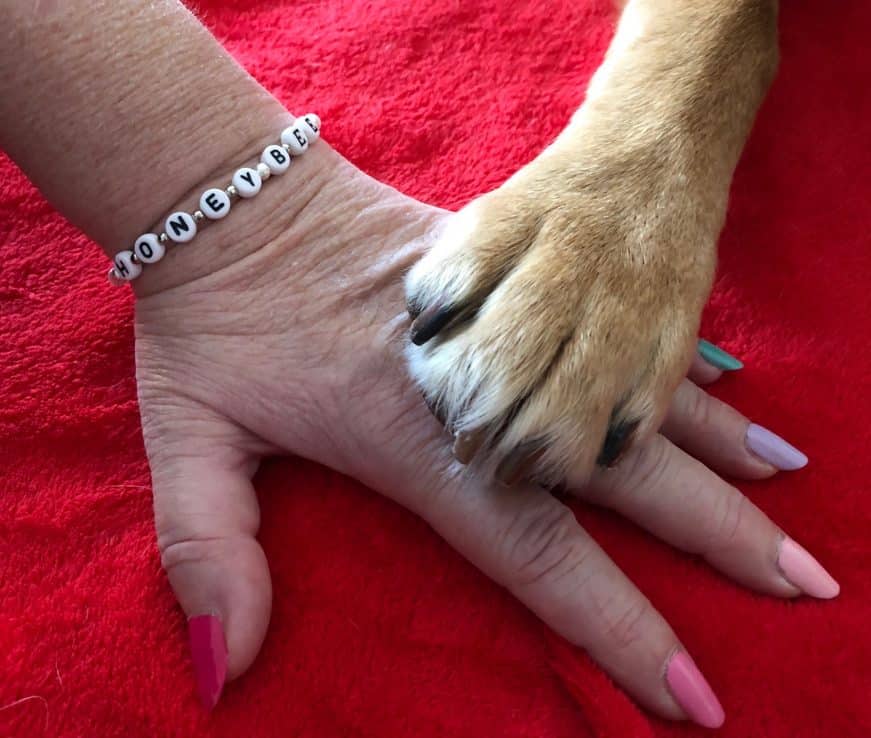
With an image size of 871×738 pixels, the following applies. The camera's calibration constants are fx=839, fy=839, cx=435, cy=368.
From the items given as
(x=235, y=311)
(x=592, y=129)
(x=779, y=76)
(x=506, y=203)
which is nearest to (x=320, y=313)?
(x=235, y=311)

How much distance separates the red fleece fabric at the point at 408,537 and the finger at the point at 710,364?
0.02 meters

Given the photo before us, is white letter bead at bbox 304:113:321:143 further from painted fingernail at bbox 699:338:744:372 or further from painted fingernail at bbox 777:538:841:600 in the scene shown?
painted fingernail at bbox 777:538:841:600

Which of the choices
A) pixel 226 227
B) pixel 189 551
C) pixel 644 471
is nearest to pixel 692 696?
pixel 644 471

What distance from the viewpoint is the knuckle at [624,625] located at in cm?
68

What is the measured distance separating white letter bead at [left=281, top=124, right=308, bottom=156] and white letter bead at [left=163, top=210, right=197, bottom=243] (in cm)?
12

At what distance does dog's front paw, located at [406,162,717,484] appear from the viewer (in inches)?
24.6

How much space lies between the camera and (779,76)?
1.10 metres

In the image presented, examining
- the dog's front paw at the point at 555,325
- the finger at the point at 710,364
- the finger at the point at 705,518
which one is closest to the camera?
the dog's front paw at the point at 555,325

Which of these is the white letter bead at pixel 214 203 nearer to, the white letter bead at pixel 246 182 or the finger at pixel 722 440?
the white letter bead at pixel 246 182

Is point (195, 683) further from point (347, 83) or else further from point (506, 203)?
point (347, 83)

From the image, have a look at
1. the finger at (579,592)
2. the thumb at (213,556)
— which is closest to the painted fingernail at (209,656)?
the thumb at (213,556)

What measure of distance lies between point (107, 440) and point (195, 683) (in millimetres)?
249

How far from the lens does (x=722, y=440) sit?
80 centimetres

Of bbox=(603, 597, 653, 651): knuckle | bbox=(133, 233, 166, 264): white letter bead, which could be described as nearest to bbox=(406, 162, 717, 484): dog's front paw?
bbox=(603, 597, 653, 651): knuckle
